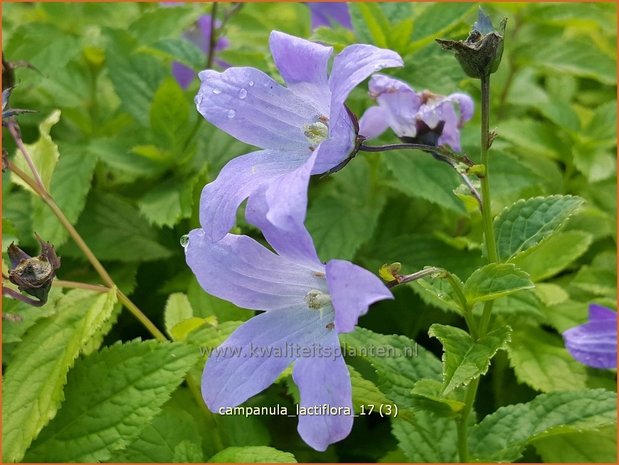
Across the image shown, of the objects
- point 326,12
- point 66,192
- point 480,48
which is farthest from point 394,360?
point 326,12

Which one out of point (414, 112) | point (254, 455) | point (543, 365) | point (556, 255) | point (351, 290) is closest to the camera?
point (351, 290)

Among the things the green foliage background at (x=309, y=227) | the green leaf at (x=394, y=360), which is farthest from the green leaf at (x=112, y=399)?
the green leaf at (x=394, y=360)

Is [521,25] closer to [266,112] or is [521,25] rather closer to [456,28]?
[456,28]

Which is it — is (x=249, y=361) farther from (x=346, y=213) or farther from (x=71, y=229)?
(x=346, y=213)

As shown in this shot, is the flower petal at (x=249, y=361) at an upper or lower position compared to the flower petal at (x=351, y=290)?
lower

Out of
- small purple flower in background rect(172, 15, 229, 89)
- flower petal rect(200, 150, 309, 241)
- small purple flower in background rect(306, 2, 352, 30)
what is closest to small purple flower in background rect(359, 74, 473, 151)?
flower petal rect(200, 150, 309, 241)

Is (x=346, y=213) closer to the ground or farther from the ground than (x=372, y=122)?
closer to the ground

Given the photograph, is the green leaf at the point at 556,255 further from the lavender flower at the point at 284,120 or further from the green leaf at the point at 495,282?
the lavender flower at the point at 284,120
